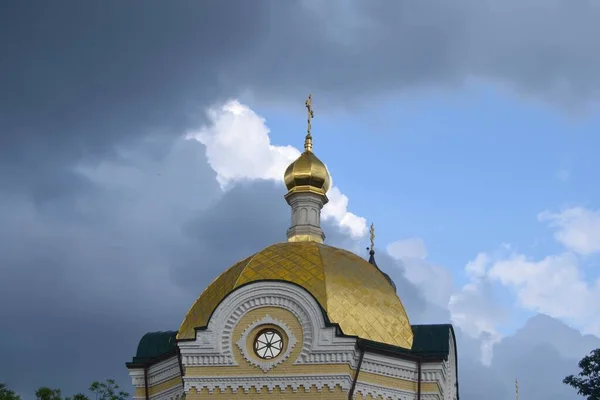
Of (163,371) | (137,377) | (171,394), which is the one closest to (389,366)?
(171,394)

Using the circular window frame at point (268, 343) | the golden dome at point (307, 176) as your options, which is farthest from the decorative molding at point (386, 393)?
the golden dome at point (307, 176)

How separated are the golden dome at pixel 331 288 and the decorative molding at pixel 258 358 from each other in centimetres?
96

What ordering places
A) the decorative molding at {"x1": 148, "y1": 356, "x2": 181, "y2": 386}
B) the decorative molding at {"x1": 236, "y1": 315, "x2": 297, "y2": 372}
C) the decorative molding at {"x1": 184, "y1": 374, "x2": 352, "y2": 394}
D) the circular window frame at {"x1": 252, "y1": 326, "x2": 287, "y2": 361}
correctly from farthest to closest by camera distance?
the decorative molding at {"x1": 148, "y1": 356, "x2": 181, "y2": 386} → the circular window frame at {"x1": 252, "y1": 326, "x2": 287, "y2": 361} → the decorative molding at {"x1": 236, "y1": 315, "x2": 297, "y2": 372} → the decorative molding at {"x1": 184, "y1": 374, "x2": 352, "y2": 394}

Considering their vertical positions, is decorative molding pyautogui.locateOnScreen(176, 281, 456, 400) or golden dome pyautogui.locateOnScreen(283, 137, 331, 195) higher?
golden dome pyautogui.locateOnScreen(283, 137, 331, 195)

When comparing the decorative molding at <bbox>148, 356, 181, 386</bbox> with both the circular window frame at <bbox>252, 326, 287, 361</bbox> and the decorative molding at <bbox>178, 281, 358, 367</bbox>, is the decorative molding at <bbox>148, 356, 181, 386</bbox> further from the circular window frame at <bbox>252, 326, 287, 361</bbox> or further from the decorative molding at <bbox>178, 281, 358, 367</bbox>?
the circular window frame at <bbox>252, 326, 287, 361</bbox>

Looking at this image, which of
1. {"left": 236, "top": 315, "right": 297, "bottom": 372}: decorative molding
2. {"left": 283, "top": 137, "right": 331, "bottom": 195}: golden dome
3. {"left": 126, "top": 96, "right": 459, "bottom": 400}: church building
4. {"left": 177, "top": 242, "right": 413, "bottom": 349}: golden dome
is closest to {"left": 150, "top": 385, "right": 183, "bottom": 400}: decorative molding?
{"left": 126, "top": 96, "right": 459, "bottom": 400}: church building

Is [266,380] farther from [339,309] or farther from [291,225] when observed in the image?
[291,225]

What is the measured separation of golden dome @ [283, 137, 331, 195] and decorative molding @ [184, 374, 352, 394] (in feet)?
22.7

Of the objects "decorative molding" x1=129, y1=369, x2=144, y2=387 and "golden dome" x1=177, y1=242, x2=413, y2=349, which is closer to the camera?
"golden dome" x1=177, y1=242, x2=413, y2=349

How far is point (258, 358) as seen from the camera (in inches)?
867

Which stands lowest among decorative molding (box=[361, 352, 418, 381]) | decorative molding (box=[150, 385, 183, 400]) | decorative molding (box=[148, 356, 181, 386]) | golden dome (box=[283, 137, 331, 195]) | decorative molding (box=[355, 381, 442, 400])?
decorative molding (box=[355, 381, 442, 400])

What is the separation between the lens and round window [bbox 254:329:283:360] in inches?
867

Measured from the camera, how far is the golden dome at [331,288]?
2286cm

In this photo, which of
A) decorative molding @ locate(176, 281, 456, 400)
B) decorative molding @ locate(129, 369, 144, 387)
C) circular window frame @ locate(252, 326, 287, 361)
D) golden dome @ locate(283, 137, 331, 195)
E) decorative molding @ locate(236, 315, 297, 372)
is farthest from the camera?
golden dome @ locate(283, 137, 331, 195)
